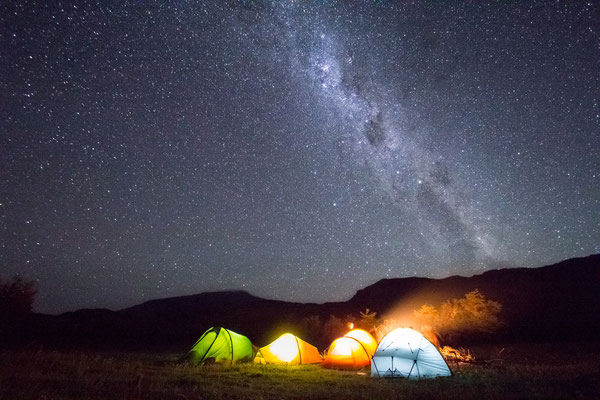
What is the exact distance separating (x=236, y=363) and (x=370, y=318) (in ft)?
58.3

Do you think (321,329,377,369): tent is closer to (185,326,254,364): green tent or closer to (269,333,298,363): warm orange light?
(269,333,298,363): warm orange light

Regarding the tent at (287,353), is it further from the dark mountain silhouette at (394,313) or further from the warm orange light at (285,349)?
the dark mountain silhouette at (394,313)

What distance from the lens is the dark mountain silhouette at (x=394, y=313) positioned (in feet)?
136

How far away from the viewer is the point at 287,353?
19328mm

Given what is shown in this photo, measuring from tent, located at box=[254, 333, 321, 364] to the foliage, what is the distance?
1752cm

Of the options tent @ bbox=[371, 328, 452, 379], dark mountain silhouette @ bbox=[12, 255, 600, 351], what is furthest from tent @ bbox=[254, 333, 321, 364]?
dark mountain silhouette @ bbox=[12, 255, 600, 351]

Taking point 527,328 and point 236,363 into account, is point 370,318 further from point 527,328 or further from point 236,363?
point 527,328

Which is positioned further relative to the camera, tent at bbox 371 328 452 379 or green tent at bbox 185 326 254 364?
green tent at bbox 185 326 254 364

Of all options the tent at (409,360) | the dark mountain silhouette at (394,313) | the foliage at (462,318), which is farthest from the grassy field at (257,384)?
the foliage at (462,318)

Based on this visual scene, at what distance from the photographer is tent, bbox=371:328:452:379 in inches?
563

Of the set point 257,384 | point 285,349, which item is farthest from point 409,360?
point 285,349

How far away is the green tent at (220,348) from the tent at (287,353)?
774mm

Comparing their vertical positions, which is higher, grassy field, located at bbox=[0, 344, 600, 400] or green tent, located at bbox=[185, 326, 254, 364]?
green tent, located at bbox=[185, 326, 254, 364]

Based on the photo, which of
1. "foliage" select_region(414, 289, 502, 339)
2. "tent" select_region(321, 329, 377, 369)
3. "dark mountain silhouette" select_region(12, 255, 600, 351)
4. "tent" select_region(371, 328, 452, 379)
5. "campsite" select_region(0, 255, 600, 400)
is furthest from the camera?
"dark mountain silhouette" select_region(12, 255, 600, 351)
